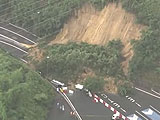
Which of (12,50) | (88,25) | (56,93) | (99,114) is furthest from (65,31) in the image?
(99,114)

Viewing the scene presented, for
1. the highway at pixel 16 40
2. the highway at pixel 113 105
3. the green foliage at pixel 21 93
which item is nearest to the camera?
the green foliage at pixel 21 93

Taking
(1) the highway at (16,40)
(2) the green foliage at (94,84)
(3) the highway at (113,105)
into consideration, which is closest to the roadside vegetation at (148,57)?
(3) the highway at (113,105)

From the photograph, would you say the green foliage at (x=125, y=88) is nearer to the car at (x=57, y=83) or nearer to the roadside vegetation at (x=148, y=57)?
the roadside vegetation at (x=148, y=57)

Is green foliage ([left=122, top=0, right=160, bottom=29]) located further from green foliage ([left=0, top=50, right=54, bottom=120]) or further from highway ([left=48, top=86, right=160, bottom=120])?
green foliage ([left=0, top=50, right=54, bottom=120])

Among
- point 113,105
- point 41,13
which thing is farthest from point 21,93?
point 41,13

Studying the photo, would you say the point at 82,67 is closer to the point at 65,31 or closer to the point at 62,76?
the point at 62,76

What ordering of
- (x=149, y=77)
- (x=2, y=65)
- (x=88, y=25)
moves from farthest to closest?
(x=88, y=25)
(x=149, y=77)
(x=2, y=65)

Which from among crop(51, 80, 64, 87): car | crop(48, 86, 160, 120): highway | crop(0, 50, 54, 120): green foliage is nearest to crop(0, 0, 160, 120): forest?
crop(0, 50, 54, 120): green foliage
